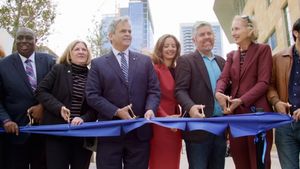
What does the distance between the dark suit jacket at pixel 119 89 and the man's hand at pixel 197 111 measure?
0.38m

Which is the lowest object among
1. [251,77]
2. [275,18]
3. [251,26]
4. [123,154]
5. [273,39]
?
[123,154]

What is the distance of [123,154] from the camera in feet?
11.4

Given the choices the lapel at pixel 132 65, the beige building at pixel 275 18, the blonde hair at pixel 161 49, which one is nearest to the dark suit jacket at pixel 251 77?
the blonde hair at pixel 161 49

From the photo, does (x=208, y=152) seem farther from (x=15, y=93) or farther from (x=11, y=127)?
(x=15, y=93)

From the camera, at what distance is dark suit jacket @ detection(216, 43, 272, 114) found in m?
3.49

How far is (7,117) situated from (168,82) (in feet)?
6.26

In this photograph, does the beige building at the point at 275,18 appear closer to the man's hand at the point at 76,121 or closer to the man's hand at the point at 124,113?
the man's hand at the point at 124,113

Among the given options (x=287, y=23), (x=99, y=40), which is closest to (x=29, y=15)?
(x=99, y=40)

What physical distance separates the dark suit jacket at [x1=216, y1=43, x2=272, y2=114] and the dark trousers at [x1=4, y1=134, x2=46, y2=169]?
2.26 m

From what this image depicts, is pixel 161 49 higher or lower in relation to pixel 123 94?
higher

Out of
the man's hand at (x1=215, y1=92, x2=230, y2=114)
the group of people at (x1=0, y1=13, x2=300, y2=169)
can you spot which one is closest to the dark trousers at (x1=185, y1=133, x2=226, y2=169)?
the group of people at (x1=0, y1=13, x2=300, y2=169)

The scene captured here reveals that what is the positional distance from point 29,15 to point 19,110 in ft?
28.5

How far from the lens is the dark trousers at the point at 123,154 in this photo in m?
3.36

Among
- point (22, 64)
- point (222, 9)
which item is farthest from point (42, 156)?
point (222, 9)
